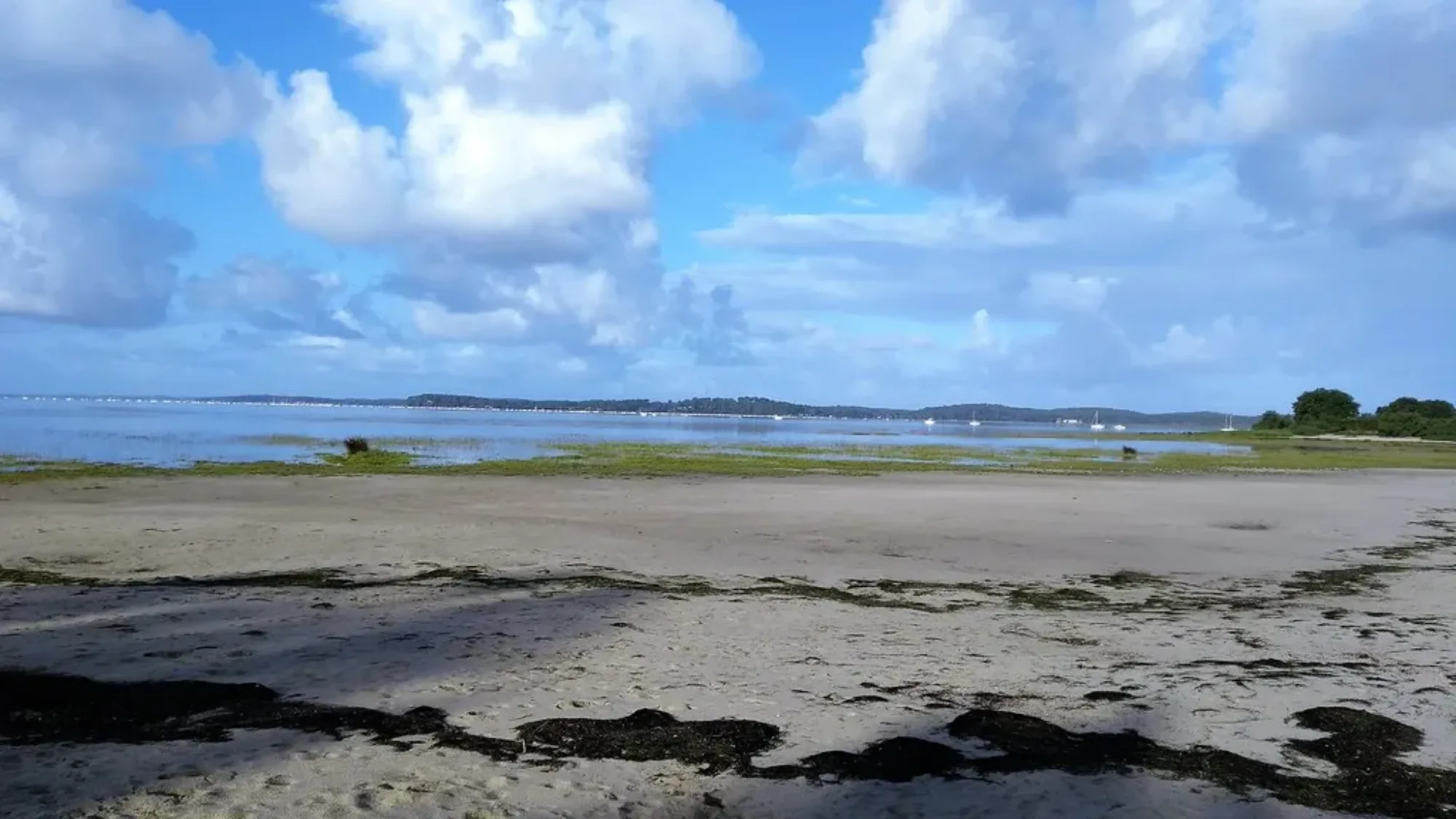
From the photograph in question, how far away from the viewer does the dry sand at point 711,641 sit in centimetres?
598

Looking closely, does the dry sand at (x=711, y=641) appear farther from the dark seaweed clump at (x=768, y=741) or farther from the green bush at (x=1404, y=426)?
the green bush at (x=1404, y=426)

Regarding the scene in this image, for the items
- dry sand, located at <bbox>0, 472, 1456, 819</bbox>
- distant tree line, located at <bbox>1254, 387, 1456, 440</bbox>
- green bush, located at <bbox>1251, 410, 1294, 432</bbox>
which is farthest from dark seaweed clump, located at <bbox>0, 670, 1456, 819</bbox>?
green bush, located at <bbox>1251, 410, 1294, 432</bbox>

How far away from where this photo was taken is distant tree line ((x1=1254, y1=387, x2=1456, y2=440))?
111 meters

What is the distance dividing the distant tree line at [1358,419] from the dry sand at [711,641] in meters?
108

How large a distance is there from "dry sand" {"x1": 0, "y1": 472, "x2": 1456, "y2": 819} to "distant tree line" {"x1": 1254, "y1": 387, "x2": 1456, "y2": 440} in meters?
108

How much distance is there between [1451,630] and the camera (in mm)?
11039

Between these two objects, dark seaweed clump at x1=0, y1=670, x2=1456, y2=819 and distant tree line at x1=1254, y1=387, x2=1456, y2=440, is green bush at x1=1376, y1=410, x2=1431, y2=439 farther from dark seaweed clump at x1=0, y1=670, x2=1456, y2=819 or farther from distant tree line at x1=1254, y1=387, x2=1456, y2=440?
dark seaweed clump at x1=0, y1=670, x2=1456, y2=819

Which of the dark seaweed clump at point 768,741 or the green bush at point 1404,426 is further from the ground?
the green bush at point 1404,426

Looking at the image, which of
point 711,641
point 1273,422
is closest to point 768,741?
point 711,641

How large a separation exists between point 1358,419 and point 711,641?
142m

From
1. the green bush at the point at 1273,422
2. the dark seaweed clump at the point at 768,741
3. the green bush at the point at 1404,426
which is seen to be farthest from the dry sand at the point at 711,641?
the green bush at the point at 1273,422

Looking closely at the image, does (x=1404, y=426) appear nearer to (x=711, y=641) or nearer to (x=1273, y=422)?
(x=1273, y=422)

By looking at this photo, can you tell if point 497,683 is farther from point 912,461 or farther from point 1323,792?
point 912,461

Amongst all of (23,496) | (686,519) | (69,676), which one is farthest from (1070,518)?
(23,496)
